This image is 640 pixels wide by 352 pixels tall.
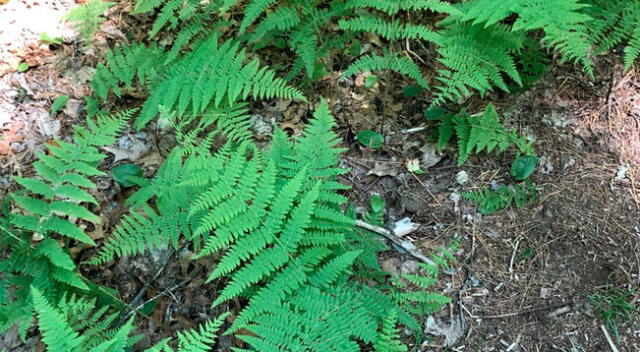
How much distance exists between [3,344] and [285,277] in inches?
75.9

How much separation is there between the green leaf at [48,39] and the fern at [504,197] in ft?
11.6

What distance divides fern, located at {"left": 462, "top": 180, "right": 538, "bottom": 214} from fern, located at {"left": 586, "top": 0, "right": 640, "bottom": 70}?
107cm

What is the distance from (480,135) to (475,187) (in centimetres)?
36

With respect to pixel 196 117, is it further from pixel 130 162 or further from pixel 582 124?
pixel 582 124

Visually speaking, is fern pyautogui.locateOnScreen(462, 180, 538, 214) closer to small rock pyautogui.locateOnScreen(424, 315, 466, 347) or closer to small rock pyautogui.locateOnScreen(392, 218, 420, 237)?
small rock pyautogui.locateOnScreen(392, 218, 420, 237)

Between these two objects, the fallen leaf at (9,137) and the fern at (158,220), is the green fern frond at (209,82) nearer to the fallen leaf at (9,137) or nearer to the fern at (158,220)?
the fern at (158,220)

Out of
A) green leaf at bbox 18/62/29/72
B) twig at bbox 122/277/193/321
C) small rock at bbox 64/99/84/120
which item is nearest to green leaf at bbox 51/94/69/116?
small rock at bbox 64/99/84/120

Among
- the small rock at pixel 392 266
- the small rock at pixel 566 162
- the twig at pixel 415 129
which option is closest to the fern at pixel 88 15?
the twig at pixel 415 129

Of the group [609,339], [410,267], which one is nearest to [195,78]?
[410,267]

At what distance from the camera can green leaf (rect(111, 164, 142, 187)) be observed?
3379mm

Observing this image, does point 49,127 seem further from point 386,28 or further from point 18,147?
point 386,28

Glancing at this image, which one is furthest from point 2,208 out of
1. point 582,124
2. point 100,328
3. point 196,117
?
point 582,124

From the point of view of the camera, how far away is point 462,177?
10.7 ft

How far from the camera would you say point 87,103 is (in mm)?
3721
